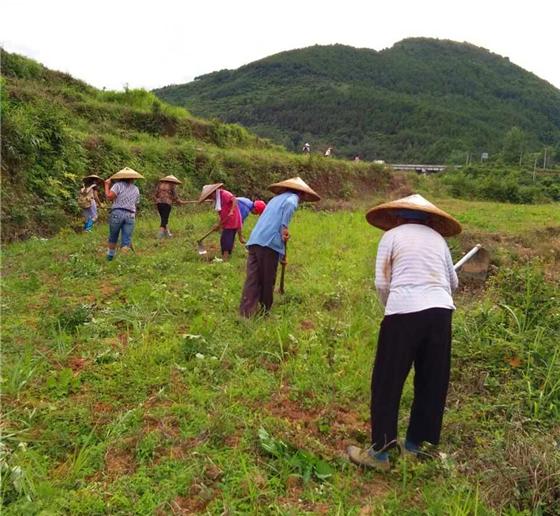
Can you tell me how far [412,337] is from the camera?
2.95m

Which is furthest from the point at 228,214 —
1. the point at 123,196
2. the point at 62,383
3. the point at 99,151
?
the point at 99,151

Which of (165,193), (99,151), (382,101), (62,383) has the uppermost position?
(382,101)

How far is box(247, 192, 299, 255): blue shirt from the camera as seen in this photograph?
520cm

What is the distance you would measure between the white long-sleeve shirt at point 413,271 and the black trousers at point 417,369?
68 millimetres

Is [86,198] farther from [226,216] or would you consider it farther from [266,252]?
[266,252]

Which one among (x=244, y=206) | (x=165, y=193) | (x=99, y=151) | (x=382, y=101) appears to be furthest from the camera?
(x=382, y=101)

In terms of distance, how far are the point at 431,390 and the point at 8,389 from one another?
9.14 feet

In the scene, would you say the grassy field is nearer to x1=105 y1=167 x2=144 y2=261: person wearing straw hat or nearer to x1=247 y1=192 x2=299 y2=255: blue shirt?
x1=247 y1=192 x2=299 y2=255: blue shirt

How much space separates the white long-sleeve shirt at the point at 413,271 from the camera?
2980 millimetres

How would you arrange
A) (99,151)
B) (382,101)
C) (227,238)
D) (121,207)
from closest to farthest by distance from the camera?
(121,207) → (227,238) → (99,151) → (382,101)

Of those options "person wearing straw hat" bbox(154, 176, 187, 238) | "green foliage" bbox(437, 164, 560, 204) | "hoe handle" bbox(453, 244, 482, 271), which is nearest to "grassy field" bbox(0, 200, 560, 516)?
"hoe handle" bbox(453, 244, 482, 271)

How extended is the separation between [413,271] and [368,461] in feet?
3.84

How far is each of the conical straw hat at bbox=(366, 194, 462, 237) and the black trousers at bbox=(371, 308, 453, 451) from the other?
63 cm

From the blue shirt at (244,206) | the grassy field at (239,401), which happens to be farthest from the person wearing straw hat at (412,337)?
the blue shirt at (244,206)
